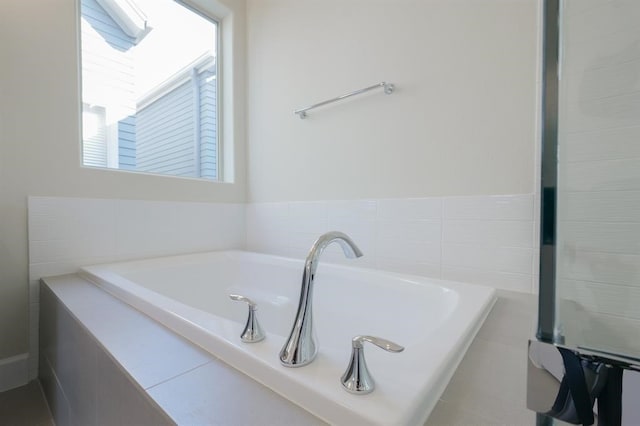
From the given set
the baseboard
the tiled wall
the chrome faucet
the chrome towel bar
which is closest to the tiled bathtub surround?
the chrome towel bar

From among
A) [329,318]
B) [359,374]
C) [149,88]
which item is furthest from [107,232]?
[359,374]

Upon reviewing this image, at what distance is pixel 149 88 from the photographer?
6.06 ft

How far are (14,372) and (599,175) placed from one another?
2293 mm

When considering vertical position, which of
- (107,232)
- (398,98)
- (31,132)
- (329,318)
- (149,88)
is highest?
(149,88)

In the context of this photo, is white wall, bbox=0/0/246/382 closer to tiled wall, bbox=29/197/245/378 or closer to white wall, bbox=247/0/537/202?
tiled wall, bbox=29/197/245/378

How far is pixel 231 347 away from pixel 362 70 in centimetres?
144

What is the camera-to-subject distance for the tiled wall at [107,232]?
4.32 feet

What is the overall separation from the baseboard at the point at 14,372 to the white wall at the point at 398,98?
1.44 metres

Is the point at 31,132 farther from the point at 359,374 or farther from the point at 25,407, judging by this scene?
the point at 359,374

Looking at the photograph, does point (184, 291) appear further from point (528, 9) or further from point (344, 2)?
point (528, 9)

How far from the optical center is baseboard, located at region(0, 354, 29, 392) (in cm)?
125

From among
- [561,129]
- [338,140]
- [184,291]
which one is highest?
[338,140]

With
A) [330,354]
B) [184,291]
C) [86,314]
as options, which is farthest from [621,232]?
[184,291]

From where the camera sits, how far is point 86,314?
852 mm
